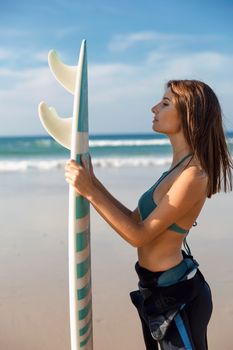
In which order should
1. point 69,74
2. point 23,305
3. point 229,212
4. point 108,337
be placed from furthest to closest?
point 229,212, point 23,305, point 108,337, point 69,74

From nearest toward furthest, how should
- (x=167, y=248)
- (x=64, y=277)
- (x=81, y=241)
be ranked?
1. (x=167, y=248)
2. (x=81, y=241)
3. (x=64, y=277)

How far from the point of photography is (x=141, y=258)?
189 cm

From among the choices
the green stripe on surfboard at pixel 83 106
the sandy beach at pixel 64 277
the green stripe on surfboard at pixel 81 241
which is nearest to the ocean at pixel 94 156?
the sandy beach at pixel 64 277

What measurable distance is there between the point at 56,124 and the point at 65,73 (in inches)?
8.1

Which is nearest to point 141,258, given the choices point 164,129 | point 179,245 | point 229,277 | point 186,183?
point 179,245

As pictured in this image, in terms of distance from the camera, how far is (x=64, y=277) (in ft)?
13.8

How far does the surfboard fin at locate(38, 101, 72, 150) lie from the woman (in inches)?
6.6

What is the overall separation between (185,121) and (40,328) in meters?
2.02

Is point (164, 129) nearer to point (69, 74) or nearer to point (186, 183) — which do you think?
point (186, 183)

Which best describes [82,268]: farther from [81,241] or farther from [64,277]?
[64,277]

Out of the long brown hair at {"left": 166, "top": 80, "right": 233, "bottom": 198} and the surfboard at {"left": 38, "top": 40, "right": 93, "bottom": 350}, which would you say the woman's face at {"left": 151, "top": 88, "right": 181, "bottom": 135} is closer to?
the long brown hair at {"left": 166, "top": 80, "right": 233, "bottom": 198}

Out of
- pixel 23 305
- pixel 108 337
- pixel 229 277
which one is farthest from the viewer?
pixel 229 277

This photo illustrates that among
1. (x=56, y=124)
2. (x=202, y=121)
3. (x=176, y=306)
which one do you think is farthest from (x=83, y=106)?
(x=176, y=306)

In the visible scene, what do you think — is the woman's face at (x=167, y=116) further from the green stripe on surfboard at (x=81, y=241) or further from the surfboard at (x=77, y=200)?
the green stripe on surfboard at (x=81, y=241)
